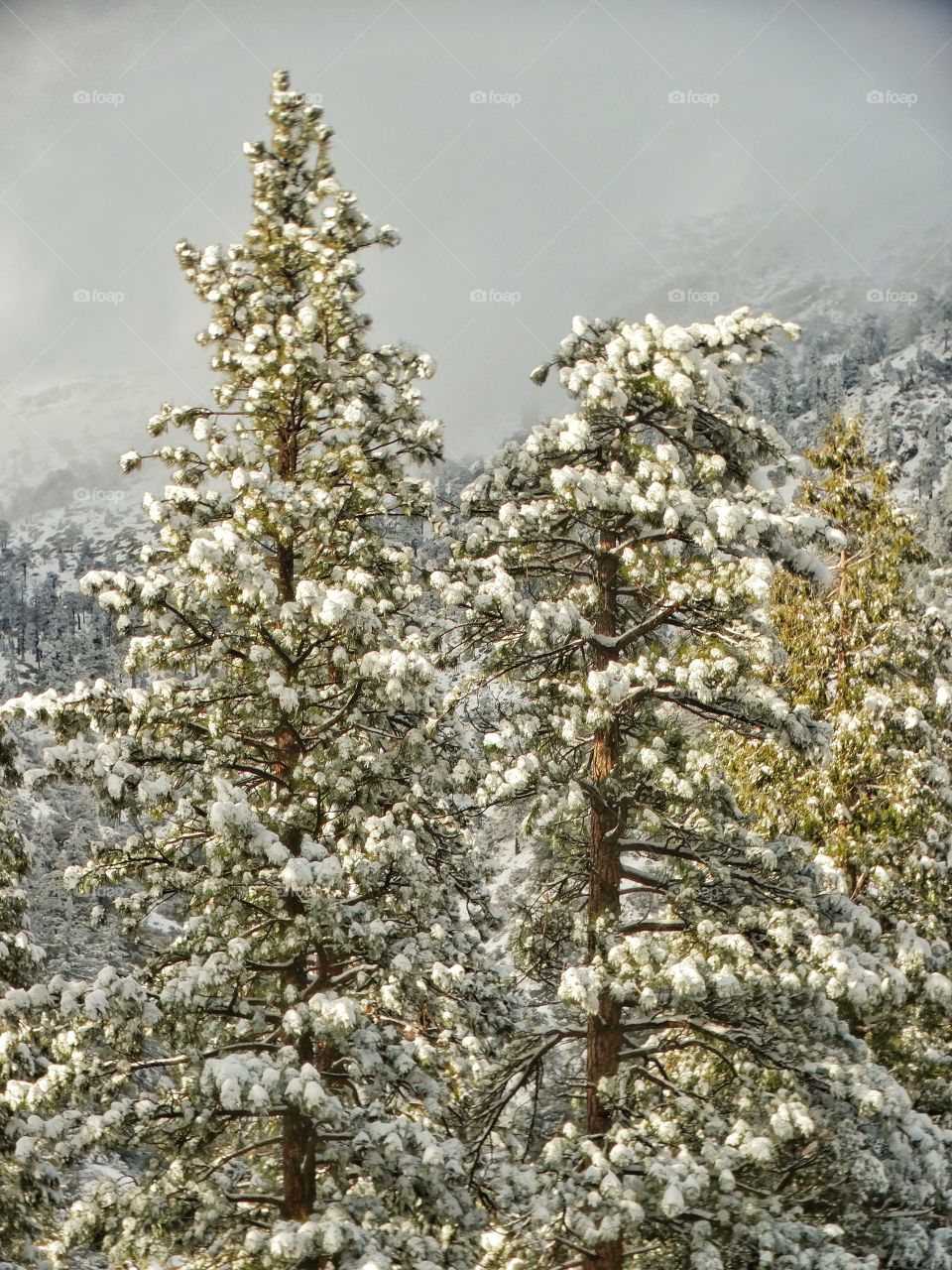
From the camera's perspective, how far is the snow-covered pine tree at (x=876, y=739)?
42.2 ft

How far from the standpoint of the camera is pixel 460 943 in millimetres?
10891

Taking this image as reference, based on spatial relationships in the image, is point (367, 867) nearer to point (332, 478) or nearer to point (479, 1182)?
point (479, 1182)

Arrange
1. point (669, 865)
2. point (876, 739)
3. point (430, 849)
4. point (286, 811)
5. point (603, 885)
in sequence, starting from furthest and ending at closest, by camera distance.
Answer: point (876, 739)
point (430, 849)
point (669, 865)
point (603, 885)
point (286, 811)

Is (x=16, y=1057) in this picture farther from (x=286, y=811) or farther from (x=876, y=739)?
(x=876, y=739)

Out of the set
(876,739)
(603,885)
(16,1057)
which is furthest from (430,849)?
(876,739)

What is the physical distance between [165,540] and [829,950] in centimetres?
717

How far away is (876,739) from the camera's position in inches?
510

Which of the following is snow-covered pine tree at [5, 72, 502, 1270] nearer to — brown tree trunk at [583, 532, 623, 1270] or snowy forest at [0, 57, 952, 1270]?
snowy forest at [0, 57, 952, 1270]

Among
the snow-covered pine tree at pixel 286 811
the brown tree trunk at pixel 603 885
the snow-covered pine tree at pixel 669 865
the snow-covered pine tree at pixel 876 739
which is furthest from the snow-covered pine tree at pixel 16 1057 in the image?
the snow-covered pine tree at pixel 876 739

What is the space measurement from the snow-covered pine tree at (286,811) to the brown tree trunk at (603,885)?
1.26 metres

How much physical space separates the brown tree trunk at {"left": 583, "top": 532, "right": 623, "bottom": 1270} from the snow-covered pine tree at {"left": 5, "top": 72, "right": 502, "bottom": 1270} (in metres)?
1.26

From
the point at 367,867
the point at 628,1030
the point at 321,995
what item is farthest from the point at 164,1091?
the point at 628,1030

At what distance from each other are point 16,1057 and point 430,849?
4.44 meters

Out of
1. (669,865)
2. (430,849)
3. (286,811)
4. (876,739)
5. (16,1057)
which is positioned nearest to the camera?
(16,1057)
